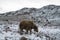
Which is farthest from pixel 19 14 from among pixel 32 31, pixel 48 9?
pixel 32 31

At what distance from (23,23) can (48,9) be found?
3761 cm

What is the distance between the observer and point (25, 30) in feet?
65.0

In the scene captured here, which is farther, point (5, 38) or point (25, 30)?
point (25, 30)

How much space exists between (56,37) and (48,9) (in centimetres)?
3820

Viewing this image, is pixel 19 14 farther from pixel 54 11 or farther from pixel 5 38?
pixel 5 38

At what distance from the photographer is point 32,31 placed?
65.7 ft

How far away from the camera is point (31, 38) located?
17594 mm

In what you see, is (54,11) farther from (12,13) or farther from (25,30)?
(25,30)

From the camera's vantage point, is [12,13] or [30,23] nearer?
[30,23]

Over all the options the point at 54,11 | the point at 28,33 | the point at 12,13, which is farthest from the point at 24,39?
the point at 12,13

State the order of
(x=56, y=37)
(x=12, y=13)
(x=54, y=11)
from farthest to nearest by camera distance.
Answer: (x=12, y=13) → (x=54, y=11) → (x=56, y=37)

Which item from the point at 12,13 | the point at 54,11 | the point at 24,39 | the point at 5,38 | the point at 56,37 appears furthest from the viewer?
the point at 12,13

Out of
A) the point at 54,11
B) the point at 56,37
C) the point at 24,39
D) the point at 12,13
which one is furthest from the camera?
the point at 12,13

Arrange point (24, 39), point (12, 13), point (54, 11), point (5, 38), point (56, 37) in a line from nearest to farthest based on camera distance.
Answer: point (24, 39), point (5, 38), point (56, 37), point (54, 11), point (12, 13)
